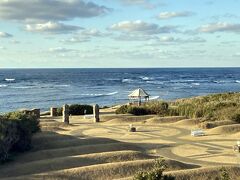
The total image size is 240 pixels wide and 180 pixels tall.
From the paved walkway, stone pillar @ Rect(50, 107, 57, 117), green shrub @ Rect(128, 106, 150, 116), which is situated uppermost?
green shrub @ Rect(128, 106, 150, 116)

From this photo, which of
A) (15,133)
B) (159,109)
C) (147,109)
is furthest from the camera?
(147,109)

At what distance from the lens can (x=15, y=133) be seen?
890 inches

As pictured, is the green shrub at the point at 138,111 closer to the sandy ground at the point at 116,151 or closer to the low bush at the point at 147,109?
the low bush at the point at 147,109

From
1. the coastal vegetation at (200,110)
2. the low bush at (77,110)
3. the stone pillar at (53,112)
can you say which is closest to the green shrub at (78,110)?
the low bush at (77,110)

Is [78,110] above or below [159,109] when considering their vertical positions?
below

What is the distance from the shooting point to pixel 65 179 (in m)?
18.4

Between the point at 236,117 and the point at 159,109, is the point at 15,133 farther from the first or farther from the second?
the point at 159,109

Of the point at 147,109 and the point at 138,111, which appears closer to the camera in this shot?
the point at 138,111

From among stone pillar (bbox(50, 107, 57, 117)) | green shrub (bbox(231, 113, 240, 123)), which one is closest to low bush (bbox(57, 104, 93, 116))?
stone pillar (bbox(50, 107, 57, 117))

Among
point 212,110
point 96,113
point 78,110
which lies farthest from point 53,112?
point 212,110

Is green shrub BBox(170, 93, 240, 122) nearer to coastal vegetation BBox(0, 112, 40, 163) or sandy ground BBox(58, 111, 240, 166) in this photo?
sandy ground BBox(58, 111, 240, 166)

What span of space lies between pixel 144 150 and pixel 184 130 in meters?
8.07

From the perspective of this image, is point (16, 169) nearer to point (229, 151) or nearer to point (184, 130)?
point (229, 151)

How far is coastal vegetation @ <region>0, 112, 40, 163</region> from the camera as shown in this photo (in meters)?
21.2
